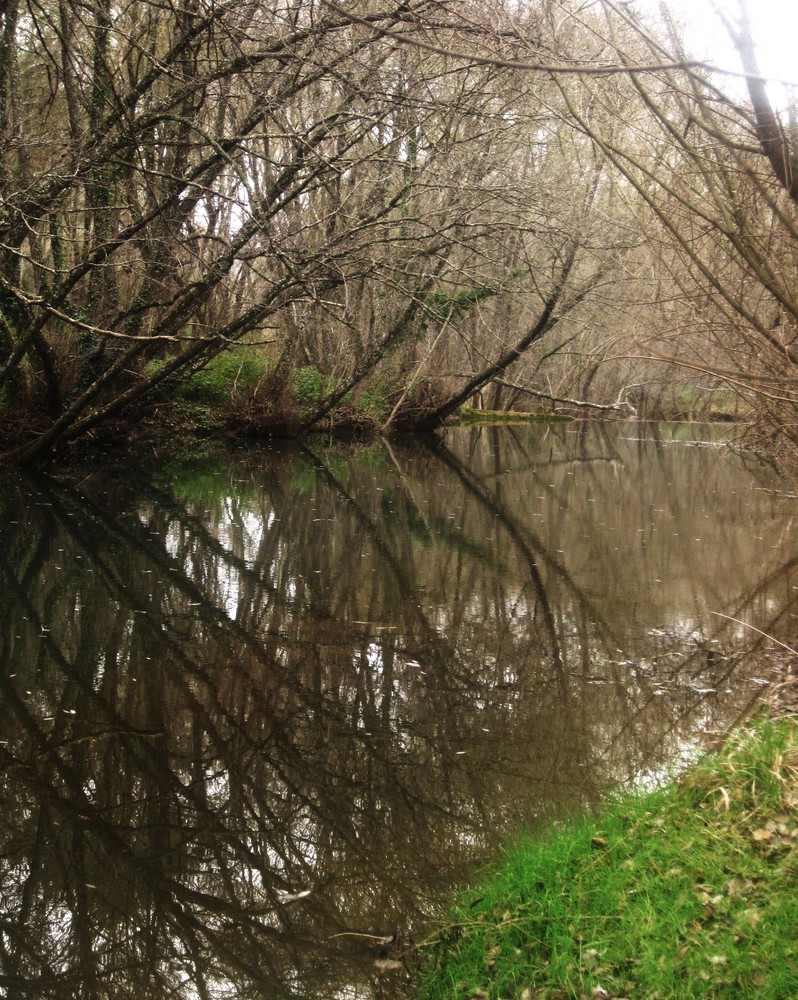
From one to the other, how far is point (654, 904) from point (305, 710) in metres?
3.04

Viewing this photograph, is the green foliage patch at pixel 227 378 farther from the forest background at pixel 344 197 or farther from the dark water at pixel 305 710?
the dark water at pixel 305 710

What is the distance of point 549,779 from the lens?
17.9 ft

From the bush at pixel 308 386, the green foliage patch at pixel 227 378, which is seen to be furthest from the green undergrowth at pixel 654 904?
the bush at pixel 308 386

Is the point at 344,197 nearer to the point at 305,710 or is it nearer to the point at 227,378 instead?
the point at 227,378

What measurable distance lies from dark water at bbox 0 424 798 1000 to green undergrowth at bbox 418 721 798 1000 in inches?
13.4

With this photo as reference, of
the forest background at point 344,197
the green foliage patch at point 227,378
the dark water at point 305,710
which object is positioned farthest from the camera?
the green foliage patch at point 227,378

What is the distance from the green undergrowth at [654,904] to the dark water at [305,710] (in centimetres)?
34

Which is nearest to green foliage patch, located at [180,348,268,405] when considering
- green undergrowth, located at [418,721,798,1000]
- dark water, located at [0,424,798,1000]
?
dark water, located at [0,424,798,1000]

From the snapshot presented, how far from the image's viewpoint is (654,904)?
149 inches

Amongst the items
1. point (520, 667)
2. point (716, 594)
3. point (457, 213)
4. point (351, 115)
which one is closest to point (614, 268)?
point (457, 213)

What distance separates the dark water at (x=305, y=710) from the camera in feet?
13.3

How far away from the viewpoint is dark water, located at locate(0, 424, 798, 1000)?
4.05 m

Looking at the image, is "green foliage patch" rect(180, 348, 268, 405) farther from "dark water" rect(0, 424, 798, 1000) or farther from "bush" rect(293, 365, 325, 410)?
"dark water" rect(0, 424, 798, 1000)

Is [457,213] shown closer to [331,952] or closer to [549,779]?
[549,779]
